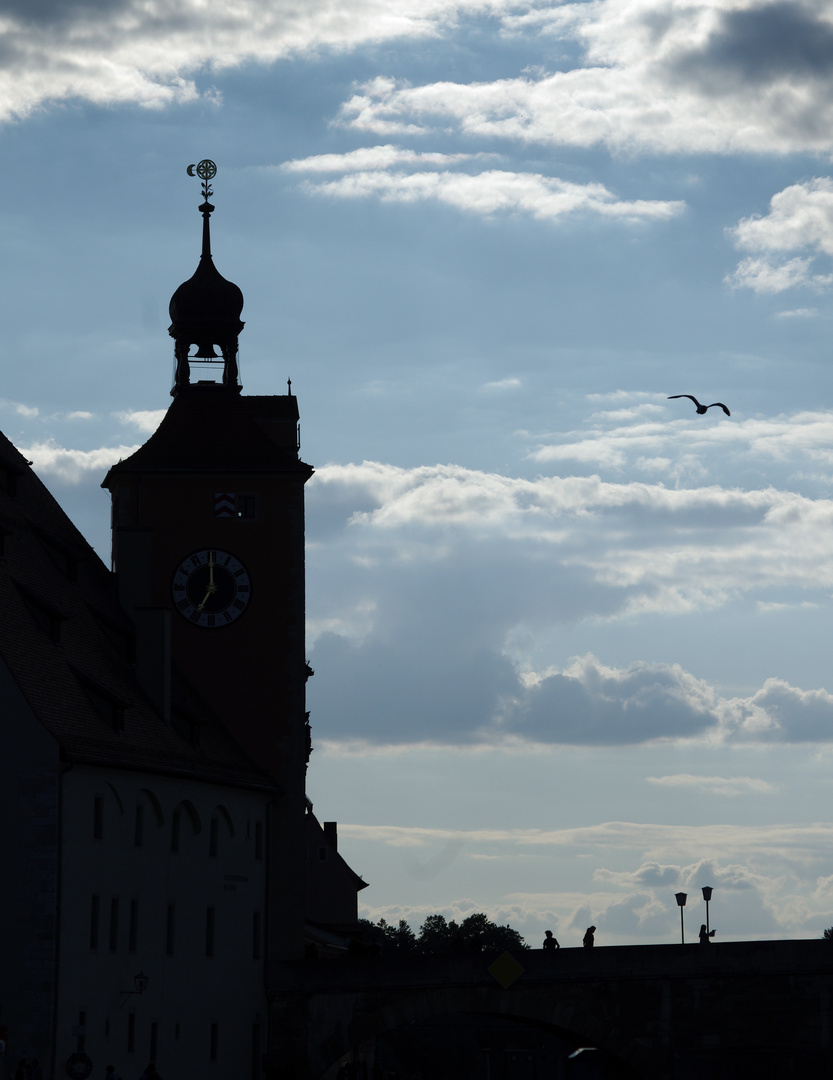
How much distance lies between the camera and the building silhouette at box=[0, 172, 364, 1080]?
4431cm

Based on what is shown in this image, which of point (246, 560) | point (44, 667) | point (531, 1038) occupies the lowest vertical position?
point (531, 1038)

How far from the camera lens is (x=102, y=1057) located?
45.0 m

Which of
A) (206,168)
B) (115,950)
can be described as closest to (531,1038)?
(206,168)

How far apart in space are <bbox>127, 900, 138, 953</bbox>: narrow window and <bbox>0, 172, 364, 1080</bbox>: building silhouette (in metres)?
0.06

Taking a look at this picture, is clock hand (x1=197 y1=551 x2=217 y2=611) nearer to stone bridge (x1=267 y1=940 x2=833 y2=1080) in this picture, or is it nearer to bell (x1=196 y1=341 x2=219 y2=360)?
bell (x1=196 y1=341 x2=219 y2=360)

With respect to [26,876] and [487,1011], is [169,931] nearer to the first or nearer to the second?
[26,876]

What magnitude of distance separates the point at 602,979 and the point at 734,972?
382 cm

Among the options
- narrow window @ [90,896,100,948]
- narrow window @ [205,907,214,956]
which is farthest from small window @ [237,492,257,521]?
narrow window @ [90,896,100,948]

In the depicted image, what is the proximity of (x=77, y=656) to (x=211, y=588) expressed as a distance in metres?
10.1

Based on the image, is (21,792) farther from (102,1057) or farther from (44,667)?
(102,1057)

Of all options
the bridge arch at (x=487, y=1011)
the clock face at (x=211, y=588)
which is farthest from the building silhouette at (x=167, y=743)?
the bridge arch at (x=487, y=1011)

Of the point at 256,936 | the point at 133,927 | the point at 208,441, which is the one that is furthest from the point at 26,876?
the point at 208,441

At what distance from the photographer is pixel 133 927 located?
47.7 meters

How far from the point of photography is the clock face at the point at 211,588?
193 feet
